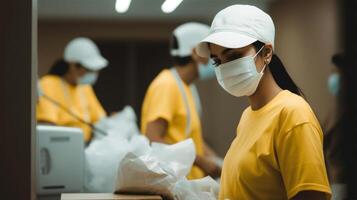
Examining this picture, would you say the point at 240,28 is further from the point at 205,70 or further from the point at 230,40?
the point at 205,70

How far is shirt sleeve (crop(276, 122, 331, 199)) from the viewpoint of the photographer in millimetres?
1436

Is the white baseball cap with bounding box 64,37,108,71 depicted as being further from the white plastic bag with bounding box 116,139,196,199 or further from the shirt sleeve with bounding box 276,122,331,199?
the shirt sleeve with bounding box 276,122,331,199

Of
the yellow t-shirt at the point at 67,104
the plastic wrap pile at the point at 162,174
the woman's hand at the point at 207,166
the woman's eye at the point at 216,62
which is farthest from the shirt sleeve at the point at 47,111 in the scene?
the woman's eye at the point at 216,62

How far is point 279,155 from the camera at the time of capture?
149 centimetres

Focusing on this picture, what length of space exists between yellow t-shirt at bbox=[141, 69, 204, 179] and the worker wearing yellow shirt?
98 cm

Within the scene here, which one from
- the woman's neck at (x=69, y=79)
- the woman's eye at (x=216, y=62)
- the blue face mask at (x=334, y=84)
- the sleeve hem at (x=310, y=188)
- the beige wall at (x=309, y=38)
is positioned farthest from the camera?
the beige wall at (x=309, y=38)

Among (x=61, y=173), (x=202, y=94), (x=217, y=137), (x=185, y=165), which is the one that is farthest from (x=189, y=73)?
(x=202, y=94)

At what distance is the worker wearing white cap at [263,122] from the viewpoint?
1.45 metres

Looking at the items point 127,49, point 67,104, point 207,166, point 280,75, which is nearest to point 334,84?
point 207,166

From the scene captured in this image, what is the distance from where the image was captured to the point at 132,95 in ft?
23.4

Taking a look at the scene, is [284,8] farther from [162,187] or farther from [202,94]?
[162,187]

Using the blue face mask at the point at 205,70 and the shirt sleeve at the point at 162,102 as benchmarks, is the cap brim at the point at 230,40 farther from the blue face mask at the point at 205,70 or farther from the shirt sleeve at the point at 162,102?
the blue face mask at the point at 205,70

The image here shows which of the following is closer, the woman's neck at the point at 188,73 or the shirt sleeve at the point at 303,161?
the shirt sleeve at the point at 303,161

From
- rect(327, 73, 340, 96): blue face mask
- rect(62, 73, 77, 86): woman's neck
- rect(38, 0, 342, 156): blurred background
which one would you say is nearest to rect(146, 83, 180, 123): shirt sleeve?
rect(327, 73, 340, 96): blue face mask
